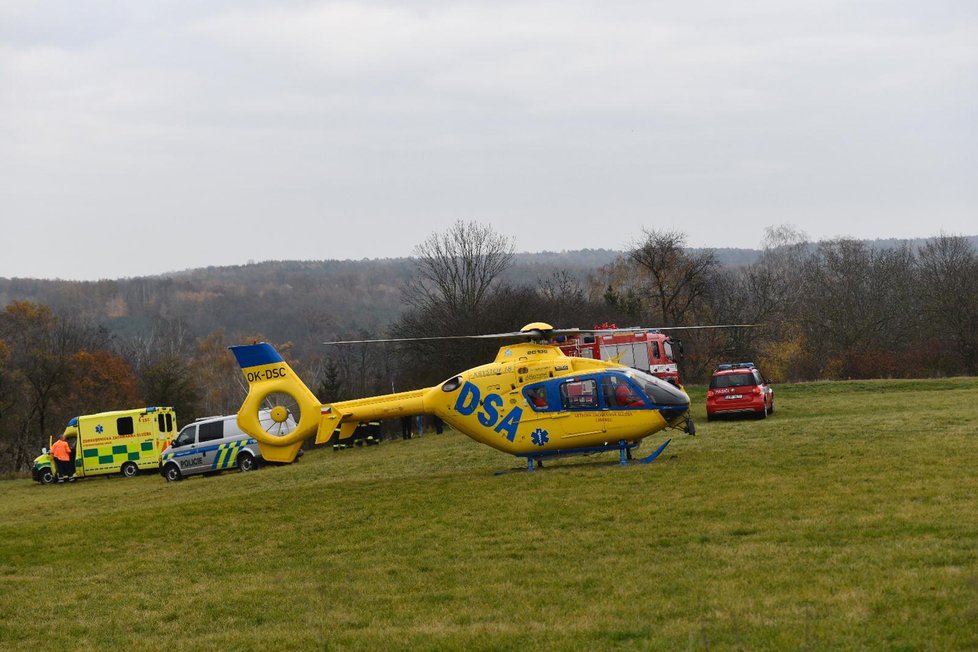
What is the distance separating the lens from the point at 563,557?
11.7 meters

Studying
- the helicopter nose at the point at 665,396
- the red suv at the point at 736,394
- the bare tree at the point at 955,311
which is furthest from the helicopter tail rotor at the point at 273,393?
the bare tree at the point at 955,311

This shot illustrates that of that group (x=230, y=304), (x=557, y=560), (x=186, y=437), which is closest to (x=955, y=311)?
(x=186, y=437)

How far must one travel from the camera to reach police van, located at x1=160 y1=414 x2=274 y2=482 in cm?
3209

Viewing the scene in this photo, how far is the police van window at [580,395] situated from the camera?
768 inches

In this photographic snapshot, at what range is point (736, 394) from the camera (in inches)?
1175

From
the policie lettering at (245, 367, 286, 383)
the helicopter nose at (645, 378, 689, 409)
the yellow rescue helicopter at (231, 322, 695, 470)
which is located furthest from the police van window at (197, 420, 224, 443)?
the helicopter nose at (645, 378, 689, 409)

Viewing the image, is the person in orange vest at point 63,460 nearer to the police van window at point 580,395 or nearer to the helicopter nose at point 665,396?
the police van window at point 580,395

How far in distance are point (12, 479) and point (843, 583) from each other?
45.0 metres

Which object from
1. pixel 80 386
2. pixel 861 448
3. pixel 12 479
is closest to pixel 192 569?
pixel 861 448

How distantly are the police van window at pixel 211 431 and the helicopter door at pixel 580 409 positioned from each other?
16.1 metres

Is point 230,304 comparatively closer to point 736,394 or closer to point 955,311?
point 955,311

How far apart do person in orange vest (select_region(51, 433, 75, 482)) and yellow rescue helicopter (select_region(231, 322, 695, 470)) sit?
21241mm

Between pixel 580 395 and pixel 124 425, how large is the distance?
23.5 m

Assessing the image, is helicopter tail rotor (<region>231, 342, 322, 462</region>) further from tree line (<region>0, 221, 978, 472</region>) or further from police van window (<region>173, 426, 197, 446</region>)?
tree line (<region>0, 221, 978, 472</region>)
